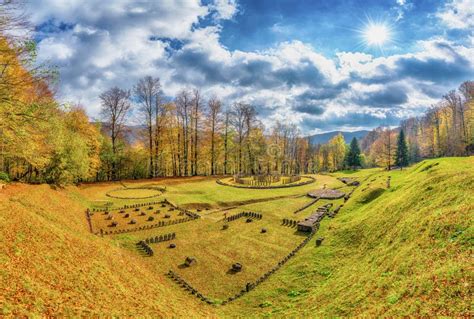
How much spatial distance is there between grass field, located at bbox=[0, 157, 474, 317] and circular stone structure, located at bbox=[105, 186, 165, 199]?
13.5 m

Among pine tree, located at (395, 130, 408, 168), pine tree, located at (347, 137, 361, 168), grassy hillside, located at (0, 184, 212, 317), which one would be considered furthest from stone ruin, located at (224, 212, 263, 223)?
pine tree, located at (395, 130, 408, 168)

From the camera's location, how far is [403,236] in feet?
53.2

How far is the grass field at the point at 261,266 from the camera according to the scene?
10.7 meters

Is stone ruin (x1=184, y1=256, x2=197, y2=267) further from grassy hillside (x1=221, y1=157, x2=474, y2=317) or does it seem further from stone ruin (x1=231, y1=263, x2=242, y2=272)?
grassy hillside (x1=221, y1=157, x2=474, y2=317)

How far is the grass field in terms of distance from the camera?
1071 centimetres

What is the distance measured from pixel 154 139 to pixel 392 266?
57.5 metres

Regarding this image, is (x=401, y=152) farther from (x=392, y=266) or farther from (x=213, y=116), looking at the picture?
(x=392, y=266)

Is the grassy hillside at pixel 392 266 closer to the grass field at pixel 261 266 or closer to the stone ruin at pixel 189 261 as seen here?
the grass field at pixel 261 266

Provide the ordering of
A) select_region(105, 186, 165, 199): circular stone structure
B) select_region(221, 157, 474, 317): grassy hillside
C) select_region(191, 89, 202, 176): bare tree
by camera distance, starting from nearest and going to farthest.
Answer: select_region(221, 157, 474, 317): grassy hillside < select_region(105, 186, 165, 199): circular stone structure < select_region(191, 89, 202, 176): bare tree

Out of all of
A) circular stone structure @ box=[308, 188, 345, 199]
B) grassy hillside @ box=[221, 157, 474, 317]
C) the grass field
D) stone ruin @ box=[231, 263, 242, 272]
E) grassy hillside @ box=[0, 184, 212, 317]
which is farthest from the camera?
circular stone structure @ box=[308, 188, 345, 199]

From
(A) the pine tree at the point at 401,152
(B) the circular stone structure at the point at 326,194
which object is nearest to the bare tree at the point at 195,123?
(B) the circular stone structure at the point at 326,194

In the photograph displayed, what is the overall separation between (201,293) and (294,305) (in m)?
6.52

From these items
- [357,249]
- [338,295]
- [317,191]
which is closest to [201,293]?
[338,295]

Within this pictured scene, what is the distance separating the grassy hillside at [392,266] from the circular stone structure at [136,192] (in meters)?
29.9
